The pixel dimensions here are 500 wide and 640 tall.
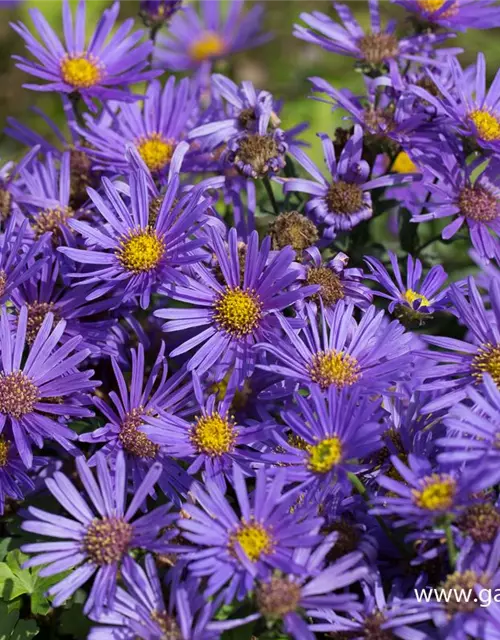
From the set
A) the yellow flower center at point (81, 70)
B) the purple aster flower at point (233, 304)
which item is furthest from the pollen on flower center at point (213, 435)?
the yellow flower center at point (81, 70)

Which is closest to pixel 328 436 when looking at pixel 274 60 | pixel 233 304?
pixel 233 304

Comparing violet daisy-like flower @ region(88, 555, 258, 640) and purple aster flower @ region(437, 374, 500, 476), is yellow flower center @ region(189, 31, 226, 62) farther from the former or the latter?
violet daisy-like flower @ region(88, 555, 258, 640)

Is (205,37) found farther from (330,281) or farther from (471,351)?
(471,351)

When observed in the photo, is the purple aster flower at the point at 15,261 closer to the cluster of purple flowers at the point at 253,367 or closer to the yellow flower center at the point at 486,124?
the cluster of purple flowers at the point at 253,367

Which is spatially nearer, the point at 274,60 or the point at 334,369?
Result: the point at 334,369

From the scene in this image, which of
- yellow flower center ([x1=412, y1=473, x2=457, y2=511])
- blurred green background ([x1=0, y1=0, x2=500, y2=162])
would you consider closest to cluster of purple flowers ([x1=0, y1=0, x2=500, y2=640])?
yellow flower center ([x1=412, y1=473, x2=457, y2=511])
